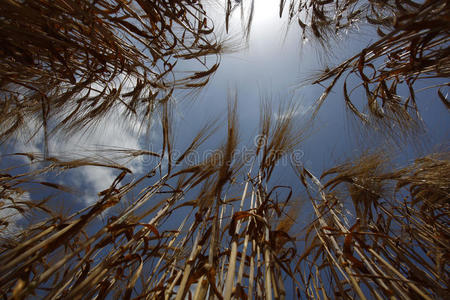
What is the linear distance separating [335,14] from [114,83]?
1455mm

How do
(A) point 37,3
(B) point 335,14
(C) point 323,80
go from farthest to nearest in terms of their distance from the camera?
(B) point 335,14 → (C) point 323,80 → (A) point 37,3

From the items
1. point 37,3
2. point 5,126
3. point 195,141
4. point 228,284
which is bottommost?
point 228,284

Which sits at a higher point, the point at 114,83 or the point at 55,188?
the point at 114,83

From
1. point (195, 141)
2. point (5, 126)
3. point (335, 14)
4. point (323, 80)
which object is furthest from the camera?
point (335, 14)

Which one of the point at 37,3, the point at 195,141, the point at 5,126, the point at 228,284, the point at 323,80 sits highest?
the point at 37,3

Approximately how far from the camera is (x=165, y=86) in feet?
3.59

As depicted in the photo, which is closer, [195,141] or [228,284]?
[228,284]

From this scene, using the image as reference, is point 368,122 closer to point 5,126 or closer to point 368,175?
point 368,175

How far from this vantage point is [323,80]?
1033mm

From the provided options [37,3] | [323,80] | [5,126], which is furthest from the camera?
[5,126]

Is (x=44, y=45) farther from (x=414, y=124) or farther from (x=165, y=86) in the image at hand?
(x=414, y=124)

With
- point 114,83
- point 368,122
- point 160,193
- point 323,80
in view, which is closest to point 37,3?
point 114,83

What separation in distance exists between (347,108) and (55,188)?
4.87ft

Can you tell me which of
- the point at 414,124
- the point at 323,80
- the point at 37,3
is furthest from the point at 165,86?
the point at 414,124
